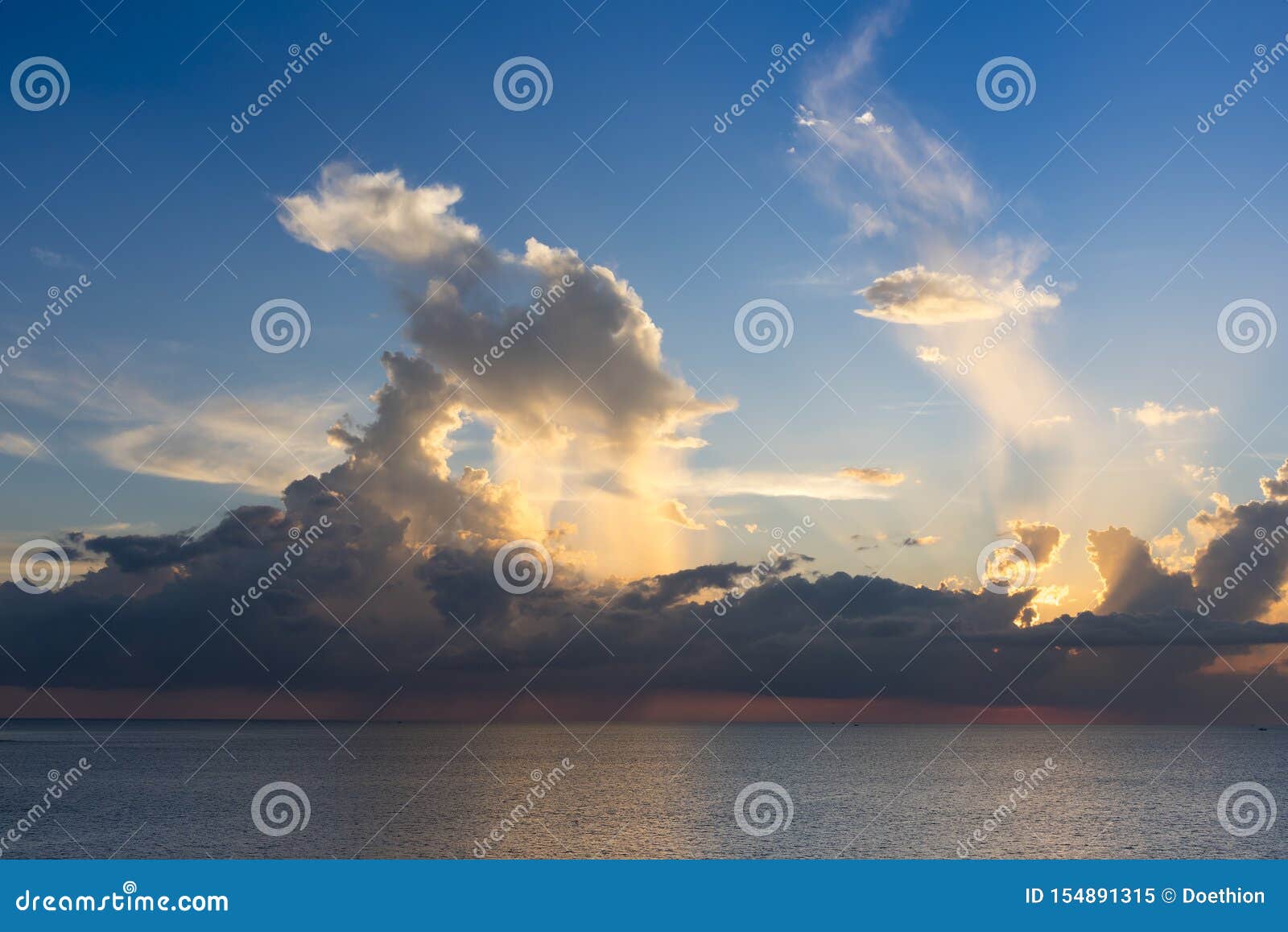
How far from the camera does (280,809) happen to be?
120500 mm

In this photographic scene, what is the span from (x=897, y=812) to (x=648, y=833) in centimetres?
3266

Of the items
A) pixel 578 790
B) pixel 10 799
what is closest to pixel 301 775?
pixel 10 799
